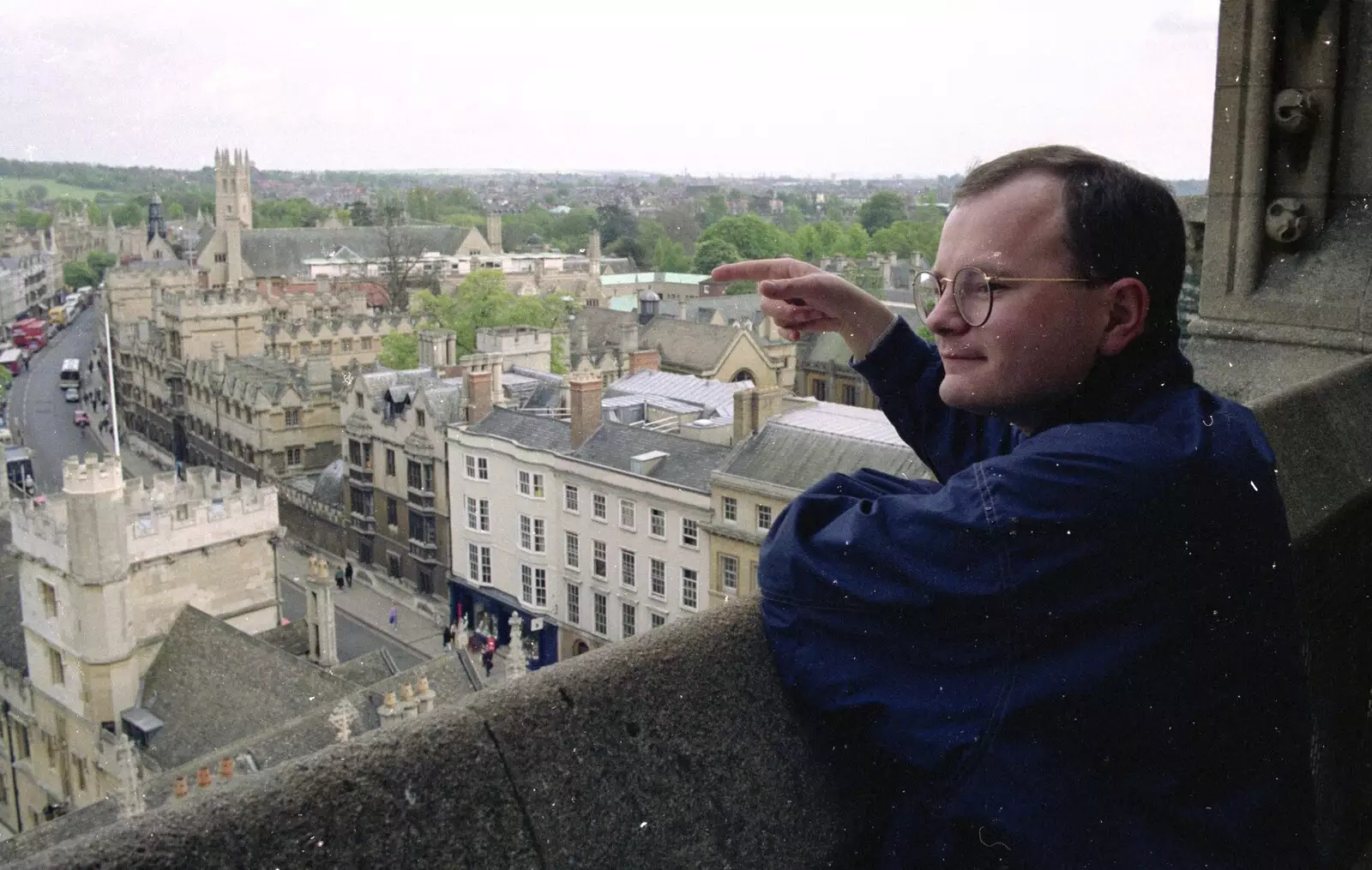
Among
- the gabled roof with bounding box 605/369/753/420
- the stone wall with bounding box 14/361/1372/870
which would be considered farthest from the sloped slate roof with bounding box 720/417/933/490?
the stone wall with bounding box 14/361/1372/870

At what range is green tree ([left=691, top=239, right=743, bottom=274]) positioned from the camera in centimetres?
7162

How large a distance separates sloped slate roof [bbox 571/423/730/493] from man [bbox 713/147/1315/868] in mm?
19492

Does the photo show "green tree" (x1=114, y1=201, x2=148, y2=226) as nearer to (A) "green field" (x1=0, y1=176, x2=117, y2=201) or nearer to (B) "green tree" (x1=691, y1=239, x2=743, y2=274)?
(A) "green field" (x1=0, y1=176, x2=117, y2=201)

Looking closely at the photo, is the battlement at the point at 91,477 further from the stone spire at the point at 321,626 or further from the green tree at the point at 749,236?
the green tree at the point at 749,236

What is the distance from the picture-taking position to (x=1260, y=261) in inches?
196

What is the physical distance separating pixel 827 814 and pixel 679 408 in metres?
25.2

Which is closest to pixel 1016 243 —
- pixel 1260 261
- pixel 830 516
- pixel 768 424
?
pixel 830 516

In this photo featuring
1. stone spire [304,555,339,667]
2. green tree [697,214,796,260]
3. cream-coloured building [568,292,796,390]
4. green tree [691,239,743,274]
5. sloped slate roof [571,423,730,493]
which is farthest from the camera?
green tree [697,214,796,260]

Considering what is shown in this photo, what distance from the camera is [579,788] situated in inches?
64.1

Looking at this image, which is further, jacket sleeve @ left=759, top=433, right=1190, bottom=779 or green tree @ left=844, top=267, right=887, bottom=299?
green tree @ left=844, top=267, right=887, bottom=299

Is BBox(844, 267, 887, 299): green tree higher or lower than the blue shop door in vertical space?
higher

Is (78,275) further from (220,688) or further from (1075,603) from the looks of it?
(1075,603)

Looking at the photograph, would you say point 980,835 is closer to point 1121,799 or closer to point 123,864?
point 1121,799

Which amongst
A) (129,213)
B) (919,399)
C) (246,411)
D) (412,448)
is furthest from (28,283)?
(919,399)
